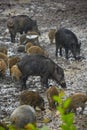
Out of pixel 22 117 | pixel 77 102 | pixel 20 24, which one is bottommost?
pixel 20 24

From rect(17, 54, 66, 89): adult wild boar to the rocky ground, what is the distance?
28 cm

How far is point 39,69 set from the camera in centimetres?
1027

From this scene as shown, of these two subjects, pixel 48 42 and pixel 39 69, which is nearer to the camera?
pixel 39 69

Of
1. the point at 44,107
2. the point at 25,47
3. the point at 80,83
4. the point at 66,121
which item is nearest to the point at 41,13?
the point at 25,47

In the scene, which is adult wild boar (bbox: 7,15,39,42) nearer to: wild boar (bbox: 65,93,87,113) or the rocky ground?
the rocky ground

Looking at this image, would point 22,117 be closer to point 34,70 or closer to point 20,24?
point 34,70

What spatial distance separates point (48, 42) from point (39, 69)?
19.5 ft

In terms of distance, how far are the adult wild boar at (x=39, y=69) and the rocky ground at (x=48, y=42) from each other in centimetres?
A: 28

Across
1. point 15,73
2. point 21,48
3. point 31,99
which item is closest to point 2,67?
point 15,73

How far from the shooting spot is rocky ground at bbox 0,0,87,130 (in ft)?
29.0

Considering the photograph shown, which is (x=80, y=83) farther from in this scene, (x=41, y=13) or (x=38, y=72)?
(x=41, y=13)

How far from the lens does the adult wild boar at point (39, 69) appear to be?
10.2 meters

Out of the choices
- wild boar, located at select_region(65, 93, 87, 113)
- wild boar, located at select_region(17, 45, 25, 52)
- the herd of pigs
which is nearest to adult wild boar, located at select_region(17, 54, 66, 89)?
the herd of pigs

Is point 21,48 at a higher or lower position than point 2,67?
lower
